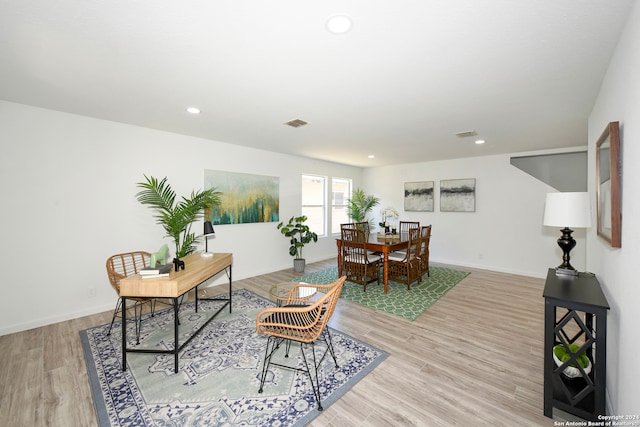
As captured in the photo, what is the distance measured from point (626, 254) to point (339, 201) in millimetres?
5706

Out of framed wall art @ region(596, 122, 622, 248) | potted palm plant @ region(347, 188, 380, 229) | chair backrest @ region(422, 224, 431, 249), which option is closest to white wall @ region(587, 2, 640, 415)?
framed wall art @ region(596, 122, 622, 248)

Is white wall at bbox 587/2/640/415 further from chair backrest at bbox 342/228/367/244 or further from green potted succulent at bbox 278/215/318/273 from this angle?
green potted succulent at bbox 278/215/318/273

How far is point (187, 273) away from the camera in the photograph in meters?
2.48

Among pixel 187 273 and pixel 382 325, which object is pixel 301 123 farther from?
pixel 382 325

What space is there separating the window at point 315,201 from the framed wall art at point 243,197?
0.94 meters

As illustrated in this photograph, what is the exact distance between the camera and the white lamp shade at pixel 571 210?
196 centimetres

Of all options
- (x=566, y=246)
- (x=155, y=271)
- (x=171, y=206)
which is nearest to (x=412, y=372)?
(x=566, y=246)

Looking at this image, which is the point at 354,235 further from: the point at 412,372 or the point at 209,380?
the point at 209,380

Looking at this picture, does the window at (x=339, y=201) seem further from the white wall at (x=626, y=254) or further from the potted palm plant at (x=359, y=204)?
the white wall at (x=626, y=254)

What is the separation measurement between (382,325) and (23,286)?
403 centimetres

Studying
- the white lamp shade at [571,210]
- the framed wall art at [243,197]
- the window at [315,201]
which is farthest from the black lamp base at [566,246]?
the window at [315,201]

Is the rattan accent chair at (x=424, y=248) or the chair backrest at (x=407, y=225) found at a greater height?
the chair backrest at (x=407, y=225)

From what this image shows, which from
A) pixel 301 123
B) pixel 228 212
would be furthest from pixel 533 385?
pixel 228 212

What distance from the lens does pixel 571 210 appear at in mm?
1982
